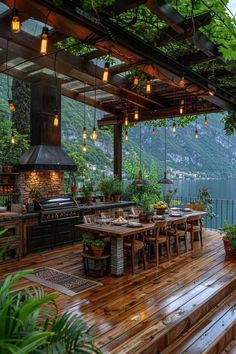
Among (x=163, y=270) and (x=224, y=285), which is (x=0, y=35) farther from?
(x=224, y=285)

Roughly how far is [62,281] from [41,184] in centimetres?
294

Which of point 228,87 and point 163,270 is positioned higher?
point 228,87

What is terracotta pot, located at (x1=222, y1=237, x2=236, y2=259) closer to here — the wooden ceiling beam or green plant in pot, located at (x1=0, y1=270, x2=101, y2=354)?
the wooden ceiling beam

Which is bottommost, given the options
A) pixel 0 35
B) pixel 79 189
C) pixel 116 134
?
pixel 79 189

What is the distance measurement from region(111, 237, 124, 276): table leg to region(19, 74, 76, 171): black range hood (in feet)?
8.31

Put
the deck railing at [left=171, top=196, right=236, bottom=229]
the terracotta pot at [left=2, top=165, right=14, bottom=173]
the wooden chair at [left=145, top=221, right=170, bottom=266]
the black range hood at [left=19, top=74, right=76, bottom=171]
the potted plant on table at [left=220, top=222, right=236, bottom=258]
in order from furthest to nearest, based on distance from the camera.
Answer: the deck railing at [left=171, top=196, right=236, bottom=229]
the black range hood at [left=19, top=74, right=76, bottom=171]
the terracotta pot at [left=2, top=165, right=14, bottom=173]
the potted plant on table at [left=220, top=222, right=236, bottom=258]
the wooden chair at [left=145, top=221, right=170, bottom=266]

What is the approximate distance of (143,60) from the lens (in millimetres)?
4492

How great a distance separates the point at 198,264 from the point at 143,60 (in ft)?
12.4

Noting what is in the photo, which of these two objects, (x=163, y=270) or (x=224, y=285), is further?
(x=163, y=270)

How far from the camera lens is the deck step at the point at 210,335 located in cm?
338

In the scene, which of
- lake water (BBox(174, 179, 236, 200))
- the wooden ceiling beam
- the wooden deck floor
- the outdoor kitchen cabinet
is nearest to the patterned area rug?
the wooden deck floor

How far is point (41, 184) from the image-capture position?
7.38 meters

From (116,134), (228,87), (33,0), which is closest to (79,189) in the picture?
(116,134)

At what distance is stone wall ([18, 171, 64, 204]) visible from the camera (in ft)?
23.1
